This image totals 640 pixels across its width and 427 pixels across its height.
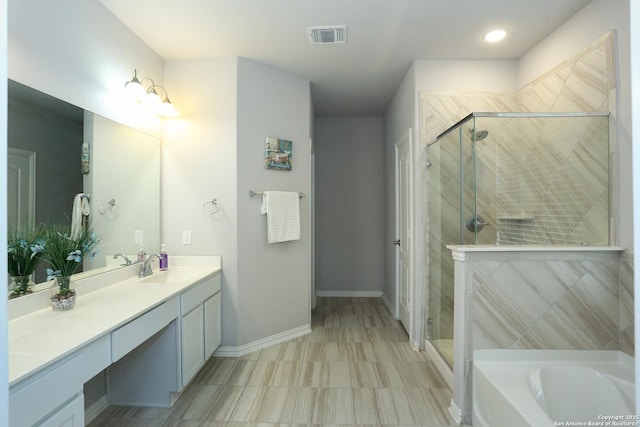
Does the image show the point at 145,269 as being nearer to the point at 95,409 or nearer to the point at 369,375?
the point at 95,409

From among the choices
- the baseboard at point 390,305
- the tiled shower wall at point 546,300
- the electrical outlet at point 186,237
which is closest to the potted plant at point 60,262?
the electrical outlet at point 186,237

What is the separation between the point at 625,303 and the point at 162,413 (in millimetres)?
2857

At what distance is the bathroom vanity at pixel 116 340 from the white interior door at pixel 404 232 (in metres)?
1.80

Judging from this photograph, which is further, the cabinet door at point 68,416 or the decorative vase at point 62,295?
the decorative vase at point 62,295

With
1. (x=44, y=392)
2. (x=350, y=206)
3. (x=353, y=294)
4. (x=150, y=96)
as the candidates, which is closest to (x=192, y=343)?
(x=44, y=392)

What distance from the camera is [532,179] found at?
7.30 feet

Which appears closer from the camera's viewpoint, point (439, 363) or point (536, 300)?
point (536, 300)

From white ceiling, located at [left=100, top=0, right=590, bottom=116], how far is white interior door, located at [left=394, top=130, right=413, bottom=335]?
0.81 metres

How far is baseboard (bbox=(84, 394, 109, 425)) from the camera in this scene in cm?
192

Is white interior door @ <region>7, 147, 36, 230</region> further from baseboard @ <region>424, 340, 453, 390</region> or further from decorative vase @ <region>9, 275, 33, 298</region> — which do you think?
baseboard @ <region>424, 340, 453, 390</region>

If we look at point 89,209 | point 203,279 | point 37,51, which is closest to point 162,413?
point 203,279

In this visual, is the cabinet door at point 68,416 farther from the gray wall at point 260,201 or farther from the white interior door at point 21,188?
the gray wall at point 260,201

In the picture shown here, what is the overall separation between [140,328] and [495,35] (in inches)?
123

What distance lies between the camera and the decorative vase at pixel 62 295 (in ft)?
5.20
